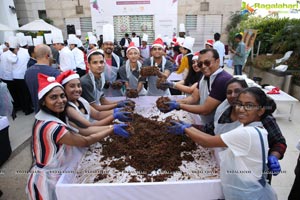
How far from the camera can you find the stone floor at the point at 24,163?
252cm

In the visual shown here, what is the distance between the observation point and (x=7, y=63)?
189 inches

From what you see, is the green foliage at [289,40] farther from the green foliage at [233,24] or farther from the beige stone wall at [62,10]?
the beige stone wall at [62,10]

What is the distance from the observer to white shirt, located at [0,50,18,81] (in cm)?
477

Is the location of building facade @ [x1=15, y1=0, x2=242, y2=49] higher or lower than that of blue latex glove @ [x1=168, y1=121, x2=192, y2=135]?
higher

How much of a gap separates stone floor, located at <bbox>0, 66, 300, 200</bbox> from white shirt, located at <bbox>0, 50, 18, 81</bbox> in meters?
1.04

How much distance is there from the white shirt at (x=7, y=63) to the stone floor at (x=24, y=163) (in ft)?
3.43

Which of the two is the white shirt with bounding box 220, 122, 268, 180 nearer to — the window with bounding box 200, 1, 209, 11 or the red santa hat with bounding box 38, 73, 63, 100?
the red santa hat with bounding box 38, 73, 63, 100

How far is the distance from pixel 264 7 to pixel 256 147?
62.5ft

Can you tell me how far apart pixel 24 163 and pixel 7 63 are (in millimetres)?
2712

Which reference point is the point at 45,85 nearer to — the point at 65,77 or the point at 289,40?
the point at 65,77

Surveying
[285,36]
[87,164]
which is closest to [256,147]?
[87,164]

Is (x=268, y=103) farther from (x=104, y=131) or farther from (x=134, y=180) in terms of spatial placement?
(x=104, y=131)

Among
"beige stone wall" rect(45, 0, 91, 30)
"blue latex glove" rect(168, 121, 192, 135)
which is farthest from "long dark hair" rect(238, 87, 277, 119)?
"beige stone wall" rect(45, 0, 91, 30)

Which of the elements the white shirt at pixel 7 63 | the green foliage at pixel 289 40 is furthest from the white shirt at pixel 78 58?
the green foliage at pixel 289 40
